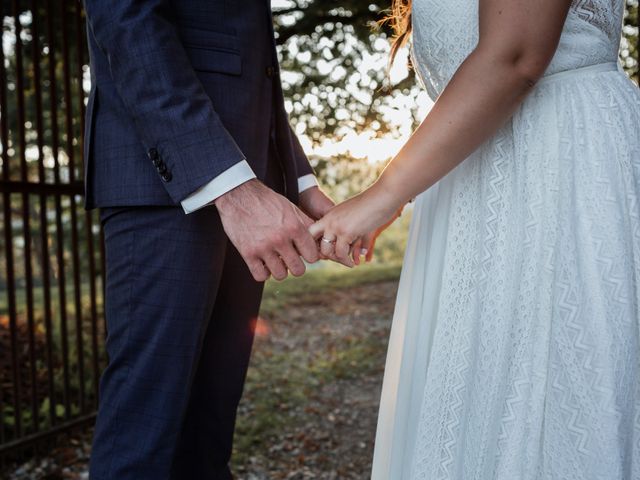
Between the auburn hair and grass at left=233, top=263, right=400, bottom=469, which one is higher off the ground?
the auburn hair

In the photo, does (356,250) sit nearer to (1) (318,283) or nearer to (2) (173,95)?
(2) (173,95)

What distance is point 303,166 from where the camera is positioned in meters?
2.09

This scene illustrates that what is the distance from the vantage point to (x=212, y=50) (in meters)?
1.59

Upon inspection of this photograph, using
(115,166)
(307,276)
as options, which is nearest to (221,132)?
(115,166)

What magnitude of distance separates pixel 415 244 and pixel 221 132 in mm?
577

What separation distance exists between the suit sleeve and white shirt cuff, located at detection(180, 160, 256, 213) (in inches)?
0.5

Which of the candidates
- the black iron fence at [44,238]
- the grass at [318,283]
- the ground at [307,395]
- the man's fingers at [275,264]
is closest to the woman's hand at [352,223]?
the man's fingers at [275,264]

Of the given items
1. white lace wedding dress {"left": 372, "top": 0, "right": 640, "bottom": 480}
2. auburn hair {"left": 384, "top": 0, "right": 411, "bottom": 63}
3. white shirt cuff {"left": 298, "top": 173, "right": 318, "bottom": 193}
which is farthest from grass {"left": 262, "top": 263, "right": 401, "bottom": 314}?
white lace wedding dress {"left": 372, "top": 0, "right": 640, "bottom": 480}

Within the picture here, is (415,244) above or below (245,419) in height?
above

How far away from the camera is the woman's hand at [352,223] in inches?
57.1

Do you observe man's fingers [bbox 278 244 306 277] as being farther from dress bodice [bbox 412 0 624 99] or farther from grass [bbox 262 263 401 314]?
grass [bbox 262 263 401 314]

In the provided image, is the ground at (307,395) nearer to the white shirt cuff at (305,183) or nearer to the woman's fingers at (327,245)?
the white shirt cuff at (305,183)

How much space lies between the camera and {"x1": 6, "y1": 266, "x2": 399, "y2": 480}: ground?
352 centimetres

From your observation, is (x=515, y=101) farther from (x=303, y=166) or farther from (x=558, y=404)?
(x=303, y=166)
